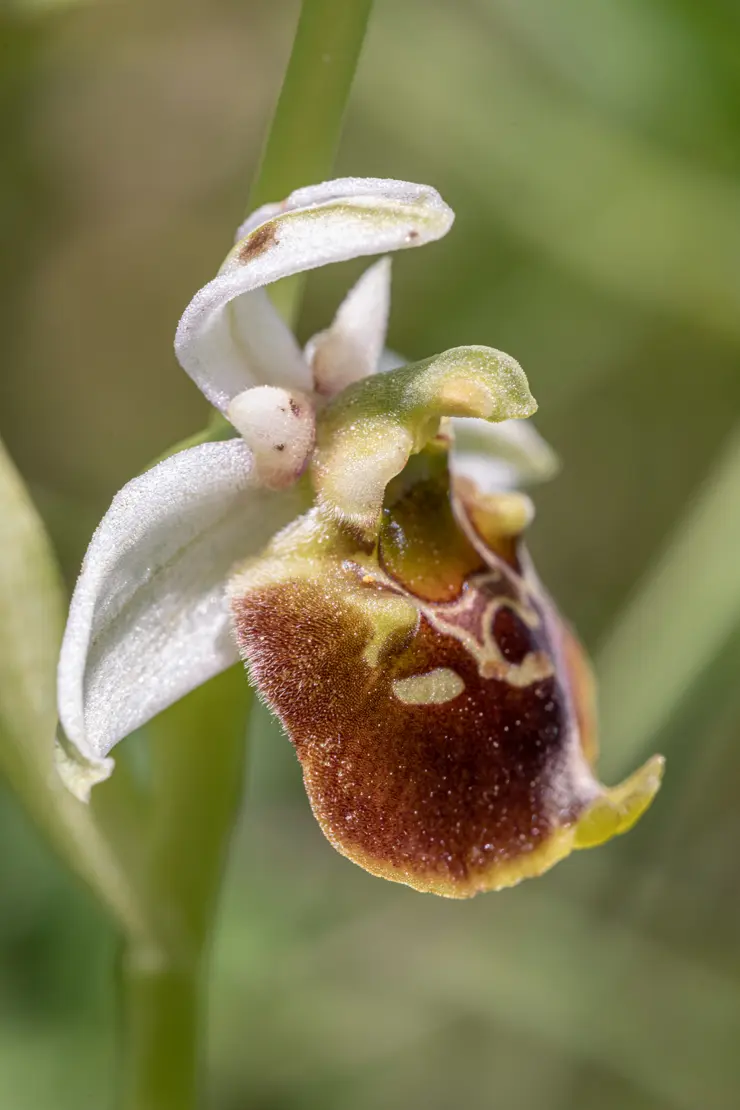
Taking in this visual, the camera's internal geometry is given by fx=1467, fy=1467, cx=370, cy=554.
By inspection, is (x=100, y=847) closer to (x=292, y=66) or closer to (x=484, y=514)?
(x=484, y=514)

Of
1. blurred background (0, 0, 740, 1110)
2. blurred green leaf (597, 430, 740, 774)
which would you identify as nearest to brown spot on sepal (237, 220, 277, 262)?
blurred background (0, 0, 740, 1110)

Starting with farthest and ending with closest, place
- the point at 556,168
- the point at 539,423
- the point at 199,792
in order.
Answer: the point at 539,423
the point at 556,168
the point at 199,792

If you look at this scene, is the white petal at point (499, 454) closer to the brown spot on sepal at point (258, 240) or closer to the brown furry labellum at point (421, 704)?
the brown furry labellum at point (421, 704)

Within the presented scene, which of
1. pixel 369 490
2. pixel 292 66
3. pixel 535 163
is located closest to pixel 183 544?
pixel 369 490

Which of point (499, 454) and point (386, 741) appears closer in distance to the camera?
point (386, 741)

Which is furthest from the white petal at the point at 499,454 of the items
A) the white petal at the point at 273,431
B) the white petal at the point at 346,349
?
the white petal at the point at 273,431

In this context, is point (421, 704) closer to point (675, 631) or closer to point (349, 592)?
point (349, 592)

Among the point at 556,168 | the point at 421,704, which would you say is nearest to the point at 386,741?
the point at 421,704
